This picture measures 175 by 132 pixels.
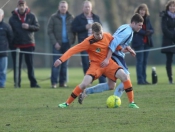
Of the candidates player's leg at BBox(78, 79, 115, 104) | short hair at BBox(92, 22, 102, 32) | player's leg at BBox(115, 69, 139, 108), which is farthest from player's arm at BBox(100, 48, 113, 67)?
player's leg at BBox(78, 79, 115, 104)

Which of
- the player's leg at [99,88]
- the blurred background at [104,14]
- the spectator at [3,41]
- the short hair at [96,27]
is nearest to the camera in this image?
the short hair at [96,27]

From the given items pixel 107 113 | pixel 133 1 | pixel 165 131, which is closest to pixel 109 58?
pixel 107 113

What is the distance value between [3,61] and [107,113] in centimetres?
658

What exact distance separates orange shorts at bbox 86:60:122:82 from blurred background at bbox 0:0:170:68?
83.0 feet

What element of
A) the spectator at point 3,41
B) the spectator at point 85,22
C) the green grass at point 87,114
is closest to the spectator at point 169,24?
the spectator at point 85,22

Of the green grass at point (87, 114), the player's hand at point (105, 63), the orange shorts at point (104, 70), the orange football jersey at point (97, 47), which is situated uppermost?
the orange football jersey at point (97, 47)

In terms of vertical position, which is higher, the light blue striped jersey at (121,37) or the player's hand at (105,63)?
the light blue striped jersey at (121,37)

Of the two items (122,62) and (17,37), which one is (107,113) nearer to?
(122,62)

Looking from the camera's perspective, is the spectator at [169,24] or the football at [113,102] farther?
the spectator at [169,24]

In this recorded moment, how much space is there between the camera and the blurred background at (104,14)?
Answer: 38537 mm

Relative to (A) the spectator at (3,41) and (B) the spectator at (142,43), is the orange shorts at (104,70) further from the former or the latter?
(B) the spectator at (142,43)

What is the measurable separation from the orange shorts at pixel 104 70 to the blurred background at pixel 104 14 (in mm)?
25297

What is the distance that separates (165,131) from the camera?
8945mm

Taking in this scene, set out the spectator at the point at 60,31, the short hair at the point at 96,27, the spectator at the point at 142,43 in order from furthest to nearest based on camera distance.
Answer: the spectator at the point at 60,31 < the spectator at the point at 142,43 < the short hair at the point at 96,27
